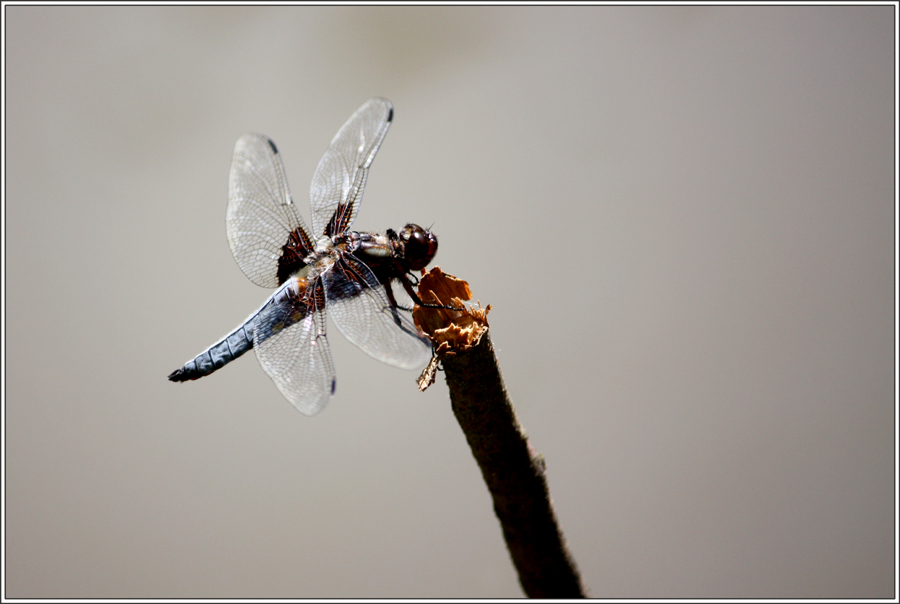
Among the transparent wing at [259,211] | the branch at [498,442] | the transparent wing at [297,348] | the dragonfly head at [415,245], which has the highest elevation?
the transparent wing at [259,211]

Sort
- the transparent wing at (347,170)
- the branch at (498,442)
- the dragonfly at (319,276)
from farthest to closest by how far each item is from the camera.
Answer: the transparent wing at (347,170), the dragonfly at (319,276), the branch at (498,442)

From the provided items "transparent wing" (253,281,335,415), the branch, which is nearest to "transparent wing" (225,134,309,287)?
"transparent wing" (253,281,335,415)

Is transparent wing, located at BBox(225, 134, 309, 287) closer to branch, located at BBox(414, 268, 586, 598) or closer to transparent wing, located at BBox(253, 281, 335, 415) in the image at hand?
transparent wing, located at BBox(253, 281, 335, 415)

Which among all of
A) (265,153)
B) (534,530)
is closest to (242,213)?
(265,153)

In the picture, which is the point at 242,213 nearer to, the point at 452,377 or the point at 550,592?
the point at 452,377

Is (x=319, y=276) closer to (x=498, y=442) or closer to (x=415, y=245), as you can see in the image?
(x=415, y=245)

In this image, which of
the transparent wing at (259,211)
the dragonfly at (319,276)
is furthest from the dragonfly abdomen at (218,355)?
the transparent wing at (259,211)

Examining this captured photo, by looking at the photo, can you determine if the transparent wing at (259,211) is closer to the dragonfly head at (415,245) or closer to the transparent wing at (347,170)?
the transparent wing at (347,170)
